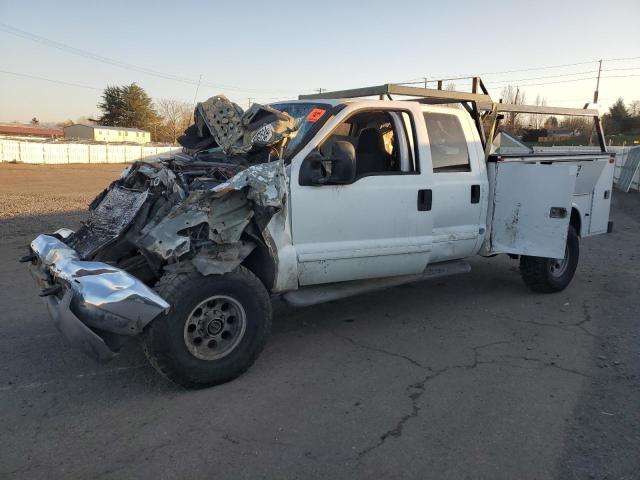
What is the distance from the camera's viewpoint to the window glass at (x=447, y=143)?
198 inches

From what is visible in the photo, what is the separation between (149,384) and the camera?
3.73 metres

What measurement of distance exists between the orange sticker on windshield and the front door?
0.19m

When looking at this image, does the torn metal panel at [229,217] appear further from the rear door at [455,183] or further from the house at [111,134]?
the house at [111,134]

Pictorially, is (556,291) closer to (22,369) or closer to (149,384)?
(149,384)

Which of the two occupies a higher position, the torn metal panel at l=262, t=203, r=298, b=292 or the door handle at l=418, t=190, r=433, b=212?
the door handle at l=418, t=190, r=433, b=212

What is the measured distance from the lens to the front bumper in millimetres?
3148

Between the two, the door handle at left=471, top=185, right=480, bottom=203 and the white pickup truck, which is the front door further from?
the door handle at left=471, top=185, right=480, bottom=203

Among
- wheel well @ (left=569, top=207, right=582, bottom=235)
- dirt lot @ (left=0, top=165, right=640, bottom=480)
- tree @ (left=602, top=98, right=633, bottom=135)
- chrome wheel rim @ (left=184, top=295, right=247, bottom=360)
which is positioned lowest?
dirt lot @ (left=0, top=165, right=640, bottom=480)

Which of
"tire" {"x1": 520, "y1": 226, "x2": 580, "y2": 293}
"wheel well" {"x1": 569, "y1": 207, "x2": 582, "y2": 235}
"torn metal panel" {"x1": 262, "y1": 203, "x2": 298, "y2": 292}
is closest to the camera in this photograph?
"torn metal panel" {"x1": 262, "y1": 203, "x2": 298, "y2": 292}

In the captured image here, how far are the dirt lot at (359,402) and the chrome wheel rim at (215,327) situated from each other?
292 millimetres

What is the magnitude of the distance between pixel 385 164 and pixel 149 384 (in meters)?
2.78

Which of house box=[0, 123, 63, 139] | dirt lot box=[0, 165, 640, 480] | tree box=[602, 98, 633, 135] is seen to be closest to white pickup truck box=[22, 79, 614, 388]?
dirt lot box=[0, 165, 640, 480]

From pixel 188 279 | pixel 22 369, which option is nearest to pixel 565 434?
pixel 188 279

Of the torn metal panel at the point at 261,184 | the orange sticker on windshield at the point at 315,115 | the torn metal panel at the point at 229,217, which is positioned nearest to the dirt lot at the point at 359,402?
the torn metal panel at the point at 229,217
